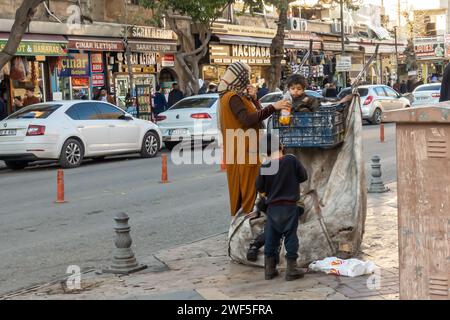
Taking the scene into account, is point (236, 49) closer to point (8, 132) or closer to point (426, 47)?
point (8, 132)

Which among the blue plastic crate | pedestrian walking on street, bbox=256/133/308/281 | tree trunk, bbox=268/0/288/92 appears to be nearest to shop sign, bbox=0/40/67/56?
tree trunk, bbox=268/0/288/92

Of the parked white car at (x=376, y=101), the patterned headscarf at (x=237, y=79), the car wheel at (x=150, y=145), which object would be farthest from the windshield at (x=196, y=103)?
the patterned headscarf at (x=237, y=79)

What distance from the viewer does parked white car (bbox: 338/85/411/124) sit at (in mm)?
28375

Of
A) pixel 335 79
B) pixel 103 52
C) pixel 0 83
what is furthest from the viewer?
pixel 335 79

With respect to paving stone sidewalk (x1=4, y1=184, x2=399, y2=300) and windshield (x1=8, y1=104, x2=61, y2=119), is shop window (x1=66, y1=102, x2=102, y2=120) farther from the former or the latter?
paving stone sidewalk (x1=4, y1=184, x2=399, y2=300)

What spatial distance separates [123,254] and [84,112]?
417 inches

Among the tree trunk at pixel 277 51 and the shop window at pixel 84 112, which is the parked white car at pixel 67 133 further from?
the tree trunk at pixel 277 51

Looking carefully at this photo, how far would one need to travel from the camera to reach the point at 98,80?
90.4ft

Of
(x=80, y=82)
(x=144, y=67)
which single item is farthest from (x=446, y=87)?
(x=144, y=67)
